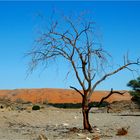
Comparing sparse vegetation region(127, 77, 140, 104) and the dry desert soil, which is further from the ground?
sparse vegetation region(127, 77, 140, 104)

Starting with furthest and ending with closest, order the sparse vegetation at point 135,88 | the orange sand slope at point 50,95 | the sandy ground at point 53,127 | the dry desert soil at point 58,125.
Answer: the orange sand slope at point 50,95 < the sparse vegetation at point 135,88 < the dry desert soil at point 58,125 < the sandy ground at point 53,127

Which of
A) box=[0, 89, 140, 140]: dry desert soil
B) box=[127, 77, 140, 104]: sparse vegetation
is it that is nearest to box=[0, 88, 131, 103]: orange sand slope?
box=[127, 77, 140, 104]: sparse vegetation

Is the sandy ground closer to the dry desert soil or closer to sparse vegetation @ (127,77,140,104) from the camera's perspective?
the dry desert soil

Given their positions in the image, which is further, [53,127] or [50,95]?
[50,95]

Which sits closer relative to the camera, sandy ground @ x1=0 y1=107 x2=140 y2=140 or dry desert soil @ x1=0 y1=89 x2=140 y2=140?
sandy ground @ x1=0 y1=107 x2=140 y2=140

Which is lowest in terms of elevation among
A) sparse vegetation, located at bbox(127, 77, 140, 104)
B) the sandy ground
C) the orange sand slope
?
the sandy ground

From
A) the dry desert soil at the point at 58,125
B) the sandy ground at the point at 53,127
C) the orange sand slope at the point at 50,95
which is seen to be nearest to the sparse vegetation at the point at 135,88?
the dry desert soil at the point at 58,125

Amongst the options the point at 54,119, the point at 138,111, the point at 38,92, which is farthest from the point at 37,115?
the point at 38,92

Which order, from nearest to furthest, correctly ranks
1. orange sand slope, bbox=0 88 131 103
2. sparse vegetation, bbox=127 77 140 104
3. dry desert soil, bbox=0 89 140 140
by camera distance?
dry desert soil, bbox=0 89 140 140 → sparse vegetation, bbox=127 77 140 104 → orange sand slope, bbox=0 88 131 103

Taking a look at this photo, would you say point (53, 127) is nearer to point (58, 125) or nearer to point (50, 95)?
point (58, 125)

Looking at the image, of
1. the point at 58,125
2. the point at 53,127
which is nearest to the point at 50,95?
the point at 58,125

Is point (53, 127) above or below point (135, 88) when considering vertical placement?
below

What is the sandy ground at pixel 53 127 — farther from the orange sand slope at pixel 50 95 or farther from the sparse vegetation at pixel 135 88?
the orange sand slope at pixel 50 95

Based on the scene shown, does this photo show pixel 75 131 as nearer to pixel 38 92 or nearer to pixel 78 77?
pixel 78 77
